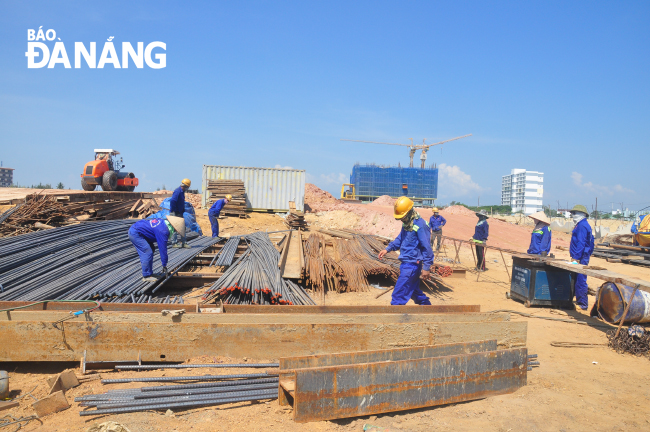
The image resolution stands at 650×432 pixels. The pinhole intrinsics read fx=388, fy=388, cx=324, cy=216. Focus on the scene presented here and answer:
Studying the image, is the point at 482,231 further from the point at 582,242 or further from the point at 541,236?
the point at 582,242

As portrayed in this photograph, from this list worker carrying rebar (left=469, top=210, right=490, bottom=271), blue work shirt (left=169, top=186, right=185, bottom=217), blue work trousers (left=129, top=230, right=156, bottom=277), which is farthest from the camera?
worker carrying rebar (left=469, top=210, right=490, bottom=271)

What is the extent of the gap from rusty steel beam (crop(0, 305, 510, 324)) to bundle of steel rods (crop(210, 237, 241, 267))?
3208mm

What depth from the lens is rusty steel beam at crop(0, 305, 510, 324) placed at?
13.0 ft

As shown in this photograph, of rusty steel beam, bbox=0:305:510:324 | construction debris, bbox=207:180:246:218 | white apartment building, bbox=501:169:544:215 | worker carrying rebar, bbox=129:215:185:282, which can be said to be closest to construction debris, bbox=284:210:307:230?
construction debris, bbox=207:180:246:218

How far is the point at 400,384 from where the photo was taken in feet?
10.8

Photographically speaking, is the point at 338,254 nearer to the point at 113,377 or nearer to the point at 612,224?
the point at 113,377

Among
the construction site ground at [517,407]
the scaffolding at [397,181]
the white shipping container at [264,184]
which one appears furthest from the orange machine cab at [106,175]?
the scaffolding at [397,181]

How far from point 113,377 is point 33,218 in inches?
352

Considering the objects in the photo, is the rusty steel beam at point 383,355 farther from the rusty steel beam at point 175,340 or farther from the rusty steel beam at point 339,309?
the rusty steel beam at point 339,309

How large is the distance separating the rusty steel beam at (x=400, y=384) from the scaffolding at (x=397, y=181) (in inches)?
1504

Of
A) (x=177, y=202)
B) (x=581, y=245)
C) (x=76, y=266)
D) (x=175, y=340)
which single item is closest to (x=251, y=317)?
(x=175, y=340)

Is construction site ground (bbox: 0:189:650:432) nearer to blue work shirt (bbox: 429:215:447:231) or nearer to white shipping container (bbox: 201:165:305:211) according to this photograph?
blue work shirt (bbox: 429:215:447:231)

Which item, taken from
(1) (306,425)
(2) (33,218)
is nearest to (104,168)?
(2) (33,218)

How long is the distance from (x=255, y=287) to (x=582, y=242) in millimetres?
5648
